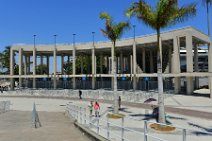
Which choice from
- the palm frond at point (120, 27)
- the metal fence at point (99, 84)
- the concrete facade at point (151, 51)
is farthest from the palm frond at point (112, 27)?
the metal fence at point (99, 84)

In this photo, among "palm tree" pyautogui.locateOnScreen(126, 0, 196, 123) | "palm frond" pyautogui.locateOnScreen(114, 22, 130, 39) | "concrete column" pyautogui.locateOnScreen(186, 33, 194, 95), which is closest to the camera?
"palm tree" pyautogui.locateOnScreen(126, 0, 196, 123)

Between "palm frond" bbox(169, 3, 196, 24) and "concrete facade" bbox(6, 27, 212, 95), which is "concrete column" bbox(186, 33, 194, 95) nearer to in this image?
"concrete facade" bbox(6, 27, 212, 95)

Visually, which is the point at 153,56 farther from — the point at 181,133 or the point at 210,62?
the point at 181,133

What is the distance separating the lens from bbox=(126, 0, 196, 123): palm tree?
20875 millimetres

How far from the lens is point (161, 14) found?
21.2 meters

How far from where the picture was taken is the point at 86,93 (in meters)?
53.3

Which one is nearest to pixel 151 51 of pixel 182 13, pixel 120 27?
pixel 120 27

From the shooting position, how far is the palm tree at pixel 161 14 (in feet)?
68.5

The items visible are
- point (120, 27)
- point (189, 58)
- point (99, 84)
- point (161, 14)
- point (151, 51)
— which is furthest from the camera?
point (151, 51)

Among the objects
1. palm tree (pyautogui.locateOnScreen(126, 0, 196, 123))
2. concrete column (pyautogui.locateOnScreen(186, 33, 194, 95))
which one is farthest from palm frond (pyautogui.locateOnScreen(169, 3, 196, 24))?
concrete column (pyautogui.locateOnScreen(186, 33, 194, 95))

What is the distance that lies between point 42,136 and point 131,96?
29.8 m

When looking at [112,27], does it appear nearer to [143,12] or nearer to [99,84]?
[143,12]

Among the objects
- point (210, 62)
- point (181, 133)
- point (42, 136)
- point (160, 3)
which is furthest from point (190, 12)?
point (210, 62)

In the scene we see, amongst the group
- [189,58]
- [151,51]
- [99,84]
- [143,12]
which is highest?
[151,51]
